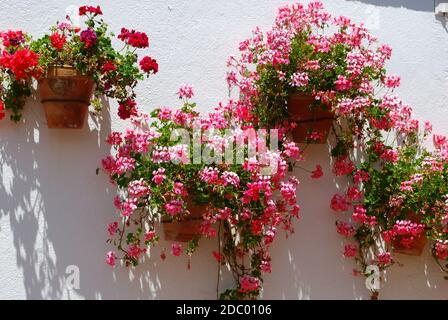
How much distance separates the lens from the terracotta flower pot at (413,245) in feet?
13.9

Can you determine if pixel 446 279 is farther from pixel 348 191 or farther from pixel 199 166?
pixel 199 166

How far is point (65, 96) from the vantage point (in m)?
3.72

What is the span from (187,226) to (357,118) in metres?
1.36

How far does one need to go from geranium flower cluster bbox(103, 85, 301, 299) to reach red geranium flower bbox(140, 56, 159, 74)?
253 millimetres

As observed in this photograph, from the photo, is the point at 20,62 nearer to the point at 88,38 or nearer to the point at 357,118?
the point at 88,38

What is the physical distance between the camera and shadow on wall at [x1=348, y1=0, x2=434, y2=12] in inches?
184

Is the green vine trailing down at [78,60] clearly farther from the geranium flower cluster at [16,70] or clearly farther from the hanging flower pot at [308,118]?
the hanging flower pot at [308,118]

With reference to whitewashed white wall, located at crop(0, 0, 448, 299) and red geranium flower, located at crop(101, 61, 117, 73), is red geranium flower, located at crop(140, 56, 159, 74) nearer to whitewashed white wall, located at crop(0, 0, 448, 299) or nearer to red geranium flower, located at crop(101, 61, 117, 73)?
red geranium flower, located at crop(101, 61, 117, 73)

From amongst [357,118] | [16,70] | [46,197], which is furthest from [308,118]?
[16,70]

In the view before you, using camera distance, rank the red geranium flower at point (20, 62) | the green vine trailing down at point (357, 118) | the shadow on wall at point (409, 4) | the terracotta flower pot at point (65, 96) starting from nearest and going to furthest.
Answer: the red geranium flower at point (20, 62), the terracotta flower pot at point (65, 96), the green vine trailing down at point (357, 118), the shadow on wall at point (409, 4)

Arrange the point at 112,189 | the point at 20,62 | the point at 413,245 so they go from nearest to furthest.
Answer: the point at 20,62 < the point at 112,189 < the point at 413,245

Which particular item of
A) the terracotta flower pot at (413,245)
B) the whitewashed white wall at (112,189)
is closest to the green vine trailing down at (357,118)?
the terracotta flower pot at (413,245)

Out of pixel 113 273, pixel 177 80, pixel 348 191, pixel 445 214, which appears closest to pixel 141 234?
pixel 113 273

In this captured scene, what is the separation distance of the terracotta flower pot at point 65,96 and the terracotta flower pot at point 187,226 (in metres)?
0.76
